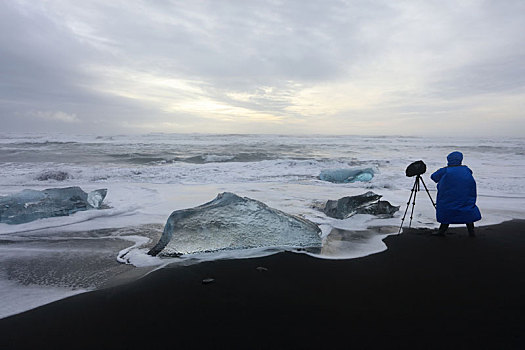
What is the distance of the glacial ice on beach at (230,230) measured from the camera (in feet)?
13.6

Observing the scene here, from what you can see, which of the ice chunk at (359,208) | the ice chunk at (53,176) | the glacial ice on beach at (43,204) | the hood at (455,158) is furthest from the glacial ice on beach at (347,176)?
the ice chunk at (53,176)

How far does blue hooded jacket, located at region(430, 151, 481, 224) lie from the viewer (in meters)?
4.68

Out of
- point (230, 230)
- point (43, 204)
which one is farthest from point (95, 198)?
point (230, 230)

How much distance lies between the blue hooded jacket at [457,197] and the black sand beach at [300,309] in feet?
3.07

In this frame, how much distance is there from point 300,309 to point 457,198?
→ 3.55 m

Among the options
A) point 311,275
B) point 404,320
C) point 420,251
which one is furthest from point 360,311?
point 420,251

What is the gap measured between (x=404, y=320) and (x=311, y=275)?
1109 mm

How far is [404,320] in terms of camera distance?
2.43 m

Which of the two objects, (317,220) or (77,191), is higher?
(77,191)

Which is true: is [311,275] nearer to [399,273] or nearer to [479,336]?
[399,273]

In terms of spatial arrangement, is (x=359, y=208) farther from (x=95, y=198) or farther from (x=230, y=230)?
(x=95, y=198)

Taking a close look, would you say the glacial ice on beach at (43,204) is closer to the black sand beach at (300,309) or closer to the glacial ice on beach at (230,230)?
the glacial ice on beach at (230,230)

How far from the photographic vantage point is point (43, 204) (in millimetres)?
6344

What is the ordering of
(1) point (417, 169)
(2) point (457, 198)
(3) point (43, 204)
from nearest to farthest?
(2) point (457, 198)
(1) point (417, 169)
(3) point (43, 204)
